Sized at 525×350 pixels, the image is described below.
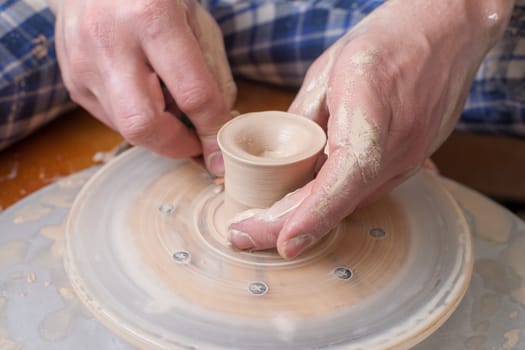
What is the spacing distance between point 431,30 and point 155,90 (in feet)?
1.67

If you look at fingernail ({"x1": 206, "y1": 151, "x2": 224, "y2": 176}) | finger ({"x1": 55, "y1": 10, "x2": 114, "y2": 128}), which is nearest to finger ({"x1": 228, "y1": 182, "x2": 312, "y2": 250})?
fingernail ({"x1": 206, "y1": 151, "x2": 224, "y2": 176})

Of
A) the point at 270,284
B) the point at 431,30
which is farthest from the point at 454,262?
the point at 431,30

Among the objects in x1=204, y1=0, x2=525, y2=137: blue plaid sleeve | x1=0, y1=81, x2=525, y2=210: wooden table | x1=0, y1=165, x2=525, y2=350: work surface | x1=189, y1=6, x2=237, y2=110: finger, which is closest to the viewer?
x1=0, y1=165, x2=525, y2=350: work surface

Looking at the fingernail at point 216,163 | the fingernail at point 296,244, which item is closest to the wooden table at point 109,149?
the fingernail at point 216,163

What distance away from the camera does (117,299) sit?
0.86 m

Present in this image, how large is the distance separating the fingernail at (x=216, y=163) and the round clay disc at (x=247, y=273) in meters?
0.03

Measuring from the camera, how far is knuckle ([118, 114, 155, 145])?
3.37 ft

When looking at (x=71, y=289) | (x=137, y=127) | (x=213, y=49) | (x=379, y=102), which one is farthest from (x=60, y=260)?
(x=379, y=102)

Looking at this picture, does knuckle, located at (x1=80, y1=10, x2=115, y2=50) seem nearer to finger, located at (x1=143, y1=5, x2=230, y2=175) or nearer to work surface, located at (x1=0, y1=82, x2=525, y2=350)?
finger, located at (x1=143, y1=5, x2=230, y2=175)

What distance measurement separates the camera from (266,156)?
36.9 inches

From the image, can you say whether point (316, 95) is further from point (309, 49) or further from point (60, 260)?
point (309, 49)

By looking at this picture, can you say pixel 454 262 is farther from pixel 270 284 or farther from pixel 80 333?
pixel 80 333

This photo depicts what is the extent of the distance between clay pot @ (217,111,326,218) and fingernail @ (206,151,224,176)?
0.40ft

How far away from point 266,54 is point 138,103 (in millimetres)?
886
